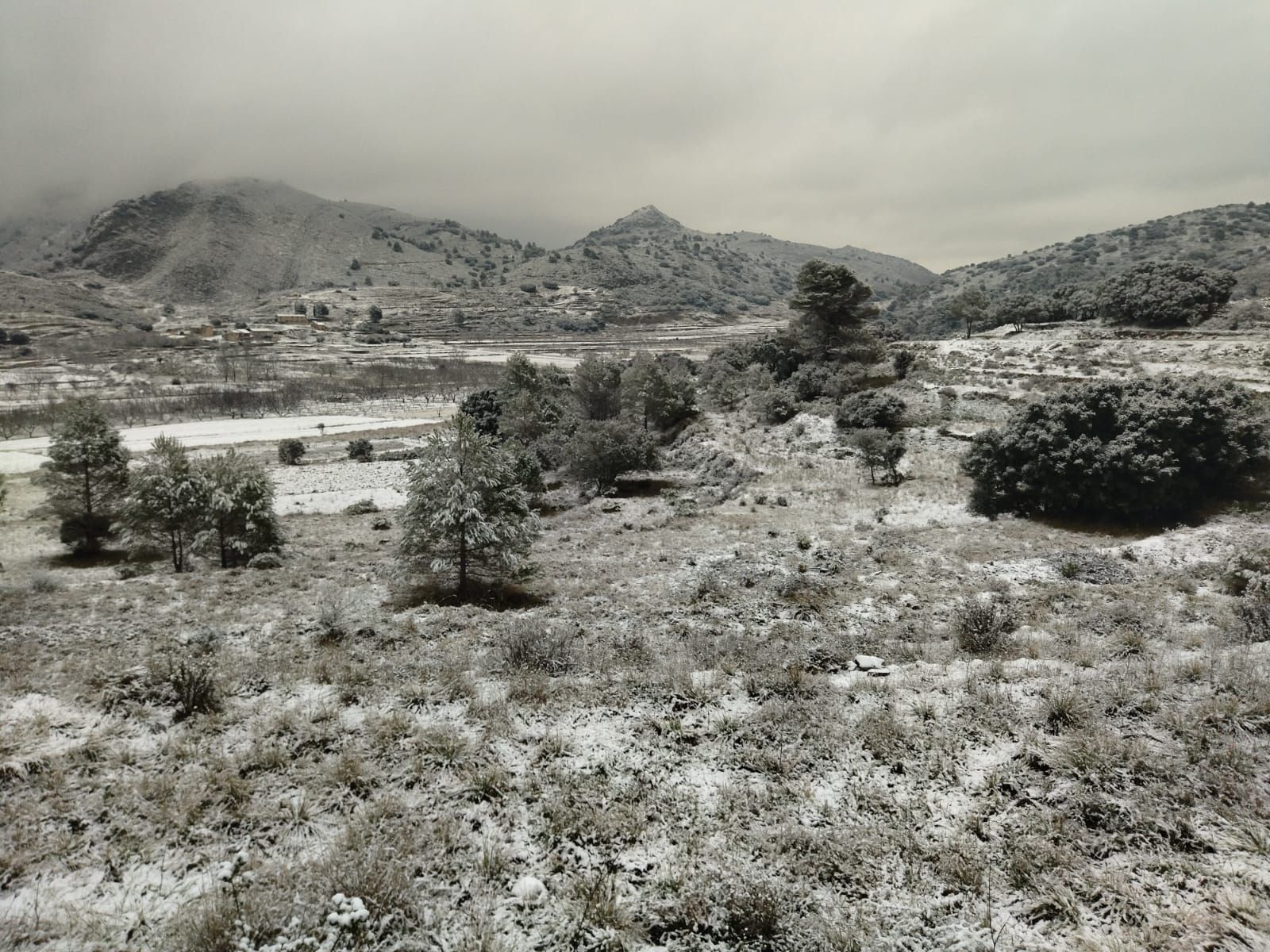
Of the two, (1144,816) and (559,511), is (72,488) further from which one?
(1144,816)

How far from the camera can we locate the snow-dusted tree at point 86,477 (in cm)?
2712

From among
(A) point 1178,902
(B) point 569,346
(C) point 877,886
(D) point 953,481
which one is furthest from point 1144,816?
(B) point 569,346

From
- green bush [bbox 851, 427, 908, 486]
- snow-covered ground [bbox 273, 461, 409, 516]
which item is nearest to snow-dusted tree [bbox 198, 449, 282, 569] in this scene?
snow-covered ground [bbox 273, 461, 409, 516]

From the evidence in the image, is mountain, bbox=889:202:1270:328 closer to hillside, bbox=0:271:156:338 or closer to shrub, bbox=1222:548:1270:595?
shrub, bbox=1222:548:1270:595

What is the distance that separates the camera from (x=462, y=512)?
1507cm

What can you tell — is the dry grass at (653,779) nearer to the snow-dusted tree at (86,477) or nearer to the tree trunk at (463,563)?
the tree trunk at (463,563)

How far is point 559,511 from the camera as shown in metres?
33.4

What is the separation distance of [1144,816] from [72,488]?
1571 inches

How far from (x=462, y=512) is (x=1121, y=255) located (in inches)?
6633

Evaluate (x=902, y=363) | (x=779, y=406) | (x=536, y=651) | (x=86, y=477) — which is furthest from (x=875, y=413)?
(x=86, y=477)

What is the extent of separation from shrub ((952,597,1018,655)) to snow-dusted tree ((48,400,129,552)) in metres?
35.3

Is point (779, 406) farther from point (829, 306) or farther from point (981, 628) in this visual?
point (981, 628)

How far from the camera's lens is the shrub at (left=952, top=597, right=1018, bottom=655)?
32.7 feet

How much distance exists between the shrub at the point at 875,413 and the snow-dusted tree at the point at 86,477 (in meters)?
39.6
